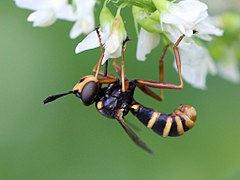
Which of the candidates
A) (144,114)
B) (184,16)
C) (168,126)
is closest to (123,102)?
(144,114)

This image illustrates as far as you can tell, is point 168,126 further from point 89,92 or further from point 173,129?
point 89,92

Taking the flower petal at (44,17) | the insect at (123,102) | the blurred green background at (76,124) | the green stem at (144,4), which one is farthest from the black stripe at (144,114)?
the blurred green background at (76,124)

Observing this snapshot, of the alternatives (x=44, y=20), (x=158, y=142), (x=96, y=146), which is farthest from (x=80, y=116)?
(x=44, y=20)

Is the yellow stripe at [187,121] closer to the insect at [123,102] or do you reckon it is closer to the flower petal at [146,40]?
the insect at [123,102]

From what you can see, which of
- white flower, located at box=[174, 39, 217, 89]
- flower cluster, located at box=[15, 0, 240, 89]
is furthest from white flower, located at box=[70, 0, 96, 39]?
white flower, located at box=[174, 39, 217, 89]

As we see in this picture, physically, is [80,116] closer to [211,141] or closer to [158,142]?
[158,142]
